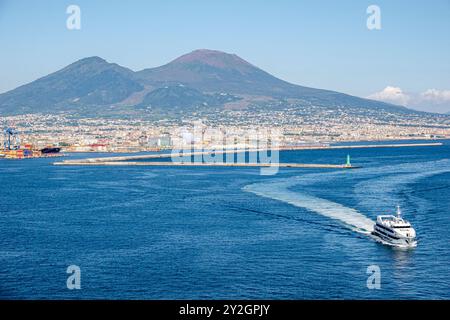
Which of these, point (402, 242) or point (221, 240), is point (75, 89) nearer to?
point (221, 240)

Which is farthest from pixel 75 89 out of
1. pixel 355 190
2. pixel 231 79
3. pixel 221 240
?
pixel 221 240

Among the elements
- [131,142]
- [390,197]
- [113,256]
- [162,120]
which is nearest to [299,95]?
[162,120]

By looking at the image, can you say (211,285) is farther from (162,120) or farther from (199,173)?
(162,120)

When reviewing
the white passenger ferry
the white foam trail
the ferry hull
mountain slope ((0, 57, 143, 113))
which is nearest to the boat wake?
the white foam trail

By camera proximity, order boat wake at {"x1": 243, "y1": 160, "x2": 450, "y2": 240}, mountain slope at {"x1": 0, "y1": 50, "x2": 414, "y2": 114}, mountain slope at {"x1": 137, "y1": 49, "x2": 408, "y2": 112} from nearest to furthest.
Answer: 1. boat wake at {"x1": 243, "y1": 160, "x2": 450, "y2": 240}
2. mountain slope at {"x1": 0, "y1": 50, "x2": 414, "y2": 114}
3. mountain slope at {"x1": 137, "y1": 49, "x2": 408, "y2": 112}

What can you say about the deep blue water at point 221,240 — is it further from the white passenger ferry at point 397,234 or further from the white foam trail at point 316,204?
the white passenger ferry at point 397,234

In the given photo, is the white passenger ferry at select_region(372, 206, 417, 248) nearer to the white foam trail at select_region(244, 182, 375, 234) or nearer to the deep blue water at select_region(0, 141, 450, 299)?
the deep blue water at select_region(0, 141, 450, 299)
